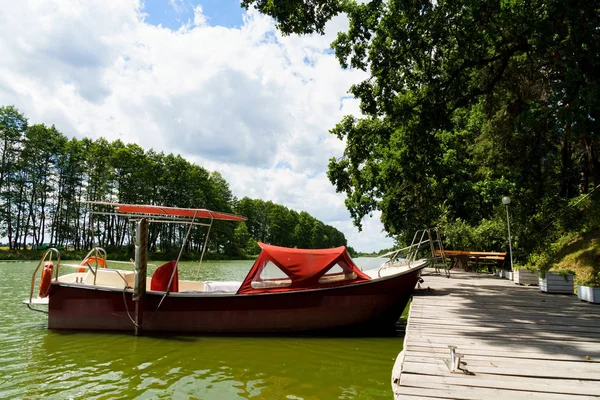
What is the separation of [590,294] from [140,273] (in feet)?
35.9

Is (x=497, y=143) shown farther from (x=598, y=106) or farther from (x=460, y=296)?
(x=460, y=296)

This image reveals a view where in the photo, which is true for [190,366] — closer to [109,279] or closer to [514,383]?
[109,279]

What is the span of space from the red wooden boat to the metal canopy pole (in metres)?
0.03

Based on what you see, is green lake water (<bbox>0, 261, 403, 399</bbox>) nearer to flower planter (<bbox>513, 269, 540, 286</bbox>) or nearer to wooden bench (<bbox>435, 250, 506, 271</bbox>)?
flower planter (<bbox>513, 269, 540, 286</bbox>)

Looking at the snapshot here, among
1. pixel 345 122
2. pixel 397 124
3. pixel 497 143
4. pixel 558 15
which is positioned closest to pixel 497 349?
pixel 558 15

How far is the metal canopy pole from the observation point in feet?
31.0

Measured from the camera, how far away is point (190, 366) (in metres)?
7.22

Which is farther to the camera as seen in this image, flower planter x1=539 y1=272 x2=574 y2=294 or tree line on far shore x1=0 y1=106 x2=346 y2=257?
tree line on far shore x1=0 y1=106 x2=346 y2=257

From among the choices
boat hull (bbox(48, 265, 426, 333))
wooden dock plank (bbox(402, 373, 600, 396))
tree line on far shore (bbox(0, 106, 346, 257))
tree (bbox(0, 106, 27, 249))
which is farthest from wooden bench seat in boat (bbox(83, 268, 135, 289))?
tree (bbox(0, 106, 27, 249))

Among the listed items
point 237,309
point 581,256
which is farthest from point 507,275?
point 237,309

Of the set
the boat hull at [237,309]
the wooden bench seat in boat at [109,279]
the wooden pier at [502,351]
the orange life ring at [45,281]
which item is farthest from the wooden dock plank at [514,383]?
the orange life ring at [45,281]

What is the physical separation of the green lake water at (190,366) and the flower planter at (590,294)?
4457 millimetres

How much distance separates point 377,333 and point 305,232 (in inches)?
3741

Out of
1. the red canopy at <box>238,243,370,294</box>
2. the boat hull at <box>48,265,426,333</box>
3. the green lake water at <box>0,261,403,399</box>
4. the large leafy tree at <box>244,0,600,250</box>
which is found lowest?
the green lake water at <box>0,261,403,399</box>
